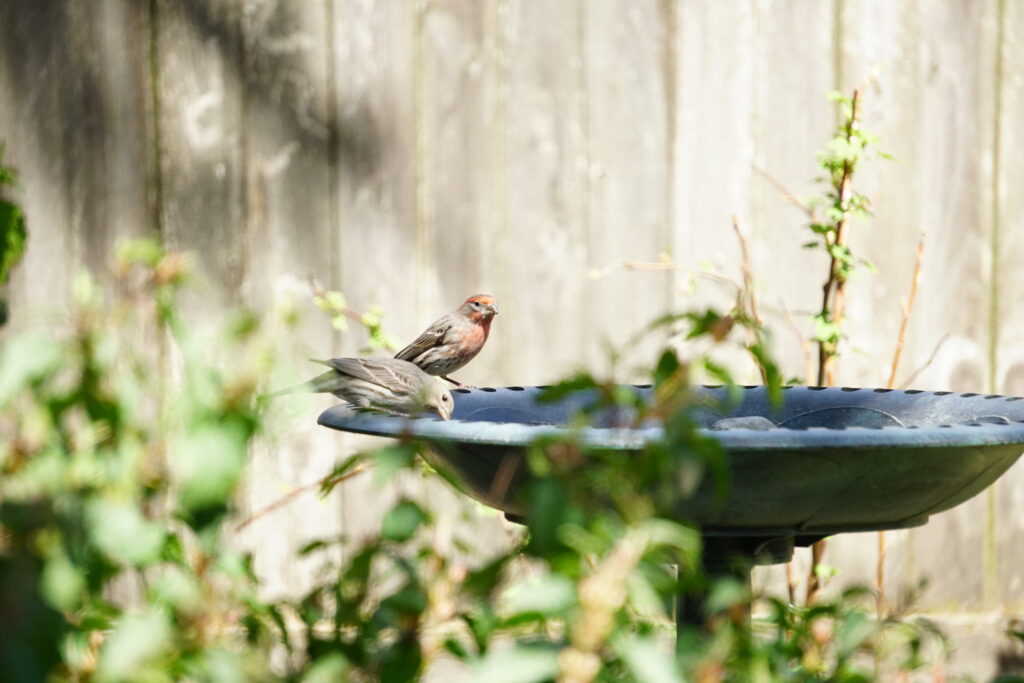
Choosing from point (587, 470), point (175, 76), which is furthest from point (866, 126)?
point (587, 470)

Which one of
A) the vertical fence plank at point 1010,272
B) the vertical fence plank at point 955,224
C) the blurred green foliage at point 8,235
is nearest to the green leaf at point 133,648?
the blurred green foliage at point 8,235

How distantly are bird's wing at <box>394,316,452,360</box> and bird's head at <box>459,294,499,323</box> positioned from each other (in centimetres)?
10

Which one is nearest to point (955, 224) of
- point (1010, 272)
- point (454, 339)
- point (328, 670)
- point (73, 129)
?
point (1010, 272)

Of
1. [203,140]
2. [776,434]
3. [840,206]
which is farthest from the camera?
[203,140]

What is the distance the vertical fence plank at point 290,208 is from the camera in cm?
336

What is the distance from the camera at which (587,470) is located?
1021 mm

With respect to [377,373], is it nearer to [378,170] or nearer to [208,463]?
[378,170]

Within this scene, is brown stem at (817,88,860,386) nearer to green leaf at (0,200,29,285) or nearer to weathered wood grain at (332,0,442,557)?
weathered wood grain at (332,0,442,557)

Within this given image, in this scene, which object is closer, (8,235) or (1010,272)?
(8,235)

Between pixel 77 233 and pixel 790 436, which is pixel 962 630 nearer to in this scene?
pixel 790 436

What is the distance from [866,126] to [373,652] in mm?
3006

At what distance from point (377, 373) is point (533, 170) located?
1.31 metres

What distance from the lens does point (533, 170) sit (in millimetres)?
3475

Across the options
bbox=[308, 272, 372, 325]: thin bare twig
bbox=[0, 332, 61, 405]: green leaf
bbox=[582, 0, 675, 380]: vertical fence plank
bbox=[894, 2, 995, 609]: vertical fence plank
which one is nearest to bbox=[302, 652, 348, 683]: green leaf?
bbox=[0, 332, 61, 405]: green leaf
